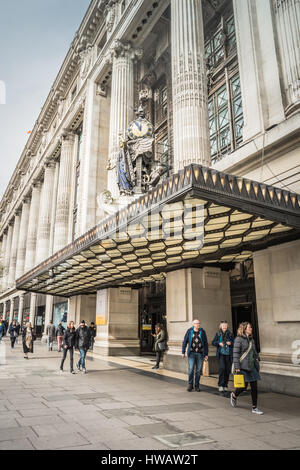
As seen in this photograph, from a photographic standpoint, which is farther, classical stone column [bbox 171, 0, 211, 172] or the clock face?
the clock face

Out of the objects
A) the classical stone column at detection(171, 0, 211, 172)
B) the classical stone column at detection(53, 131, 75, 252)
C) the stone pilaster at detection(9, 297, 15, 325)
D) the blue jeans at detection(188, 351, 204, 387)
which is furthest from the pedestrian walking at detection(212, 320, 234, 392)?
the stone pilaster at detection(9, 297, 15, 325)

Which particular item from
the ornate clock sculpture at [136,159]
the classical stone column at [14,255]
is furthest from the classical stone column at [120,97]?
the classical stone column at [14,255]

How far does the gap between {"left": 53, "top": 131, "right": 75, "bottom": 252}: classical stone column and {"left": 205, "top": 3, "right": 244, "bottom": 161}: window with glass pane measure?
56.4 feet

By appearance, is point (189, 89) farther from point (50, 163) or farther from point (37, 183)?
point (37, 183)

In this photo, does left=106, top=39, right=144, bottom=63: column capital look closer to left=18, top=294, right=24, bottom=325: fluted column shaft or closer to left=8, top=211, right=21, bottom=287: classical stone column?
left=18, top=294, right=24, bottom=325: fluted column shaft

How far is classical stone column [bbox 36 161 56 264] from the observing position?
3641 centimetres

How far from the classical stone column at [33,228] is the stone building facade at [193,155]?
440 inches

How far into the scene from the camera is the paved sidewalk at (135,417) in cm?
461

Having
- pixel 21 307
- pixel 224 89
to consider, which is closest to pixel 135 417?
pixel 224 89

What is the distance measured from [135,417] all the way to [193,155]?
10.3 m

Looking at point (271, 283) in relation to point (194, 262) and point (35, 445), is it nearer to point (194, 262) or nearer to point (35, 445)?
point (194, 262)

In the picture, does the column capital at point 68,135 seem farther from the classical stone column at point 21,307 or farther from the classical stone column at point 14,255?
the classical stone column at point 14,255

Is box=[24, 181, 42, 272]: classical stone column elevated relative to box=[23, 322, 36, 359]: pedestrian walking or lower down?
elevated

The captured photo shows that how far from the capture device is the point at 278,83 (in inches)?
452
